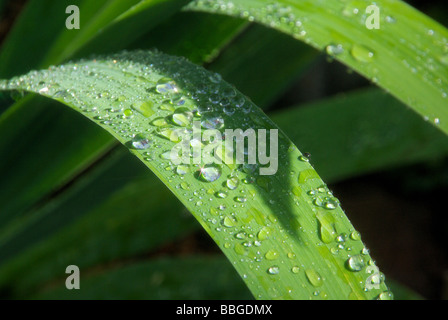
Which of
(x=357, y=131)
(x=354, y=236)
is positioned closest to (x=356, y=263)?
(x=354, y=236)

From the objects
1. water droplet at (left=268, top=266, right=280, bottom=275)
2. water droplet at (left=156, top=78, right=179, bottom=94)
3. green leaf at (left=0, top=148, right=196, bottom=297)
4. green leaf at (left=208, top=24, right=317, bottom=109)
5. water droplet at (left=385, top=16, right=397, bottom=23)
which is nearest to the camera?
water droplet at (left=268, top=266, right=280, bottom=275)

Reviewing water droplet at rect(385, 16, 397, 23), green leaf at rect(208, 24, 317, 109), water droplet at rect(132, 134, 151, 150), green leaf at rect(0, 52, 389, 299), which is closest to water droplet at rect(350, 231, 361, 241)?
green leaf at rect(0, 52, 389, 299)

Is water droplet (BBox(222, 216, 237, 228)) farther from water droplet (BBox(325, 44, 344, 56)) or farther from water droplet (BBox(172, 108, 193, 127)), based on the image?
water droplet (BBox(325, 44, 344, 56))

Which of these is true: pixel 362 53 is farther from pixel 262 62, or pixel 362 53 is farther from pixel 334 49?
pixel 262 62

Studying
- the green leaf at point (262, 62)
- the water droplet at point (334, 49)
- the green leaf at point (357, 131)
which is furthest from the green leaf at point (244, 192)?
the green leaf at point (357, 131)
